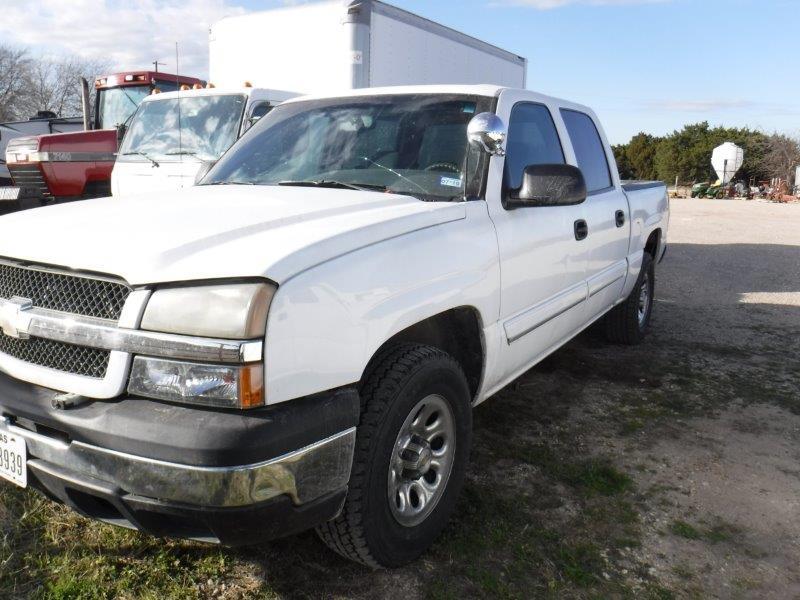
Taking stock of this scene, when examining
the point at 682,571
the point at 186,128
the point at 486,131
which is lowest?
the point at 682,571

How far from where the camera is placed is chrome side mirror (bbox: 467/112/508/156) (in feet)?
9.65

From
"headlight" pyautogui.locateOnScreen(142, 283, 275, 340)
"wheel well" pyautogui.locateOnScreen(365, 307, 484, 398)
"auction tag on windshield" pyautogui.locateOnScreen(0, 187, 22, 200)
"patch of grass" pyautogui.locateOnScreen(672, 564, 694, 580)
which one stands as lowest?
"patch of grass" pyautogui.locateOnScreen(672, 564, 694, 580)

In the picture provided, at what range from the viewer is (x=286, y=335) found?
1.97 meters

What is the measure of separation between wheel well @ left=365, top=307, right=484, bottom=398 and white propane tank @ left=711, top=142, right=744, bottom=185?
3696 cm

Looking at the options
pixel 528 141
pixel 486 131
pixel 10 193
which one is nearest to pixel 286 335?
pixel 486 131

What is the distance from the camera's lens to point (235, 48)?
31.0ft

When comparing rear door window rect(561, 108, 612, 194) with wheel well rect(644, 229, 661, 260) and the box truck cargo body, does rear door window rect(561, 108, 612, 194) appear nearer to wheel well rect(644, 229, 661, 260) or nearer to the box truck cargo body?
wheel well rect(644, 229, 661, 260)

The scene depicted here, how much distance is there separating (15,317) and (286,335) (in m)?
0.99

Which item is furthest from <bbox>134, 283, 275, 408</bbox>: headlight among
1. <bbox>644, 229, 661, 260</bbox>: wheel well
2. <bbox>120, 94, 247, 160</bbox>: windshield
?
<bbox>120, 94, 247, 160</bbox>: windshield

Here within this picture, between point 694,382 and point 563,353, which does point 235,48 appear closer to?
point 563,353

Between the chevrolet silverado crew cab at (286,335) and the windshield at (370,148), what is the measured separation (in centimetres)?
2

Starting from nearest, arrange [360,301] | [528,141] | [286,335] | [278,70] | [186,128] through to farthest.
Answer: [286,335]
[360,301]
[528,141]
[186,128]
[278,70]

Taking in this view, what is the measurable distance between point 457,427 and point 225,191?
1467 millimetres

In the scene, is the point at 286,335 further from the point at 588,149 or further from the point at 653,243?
the point at 653,243
